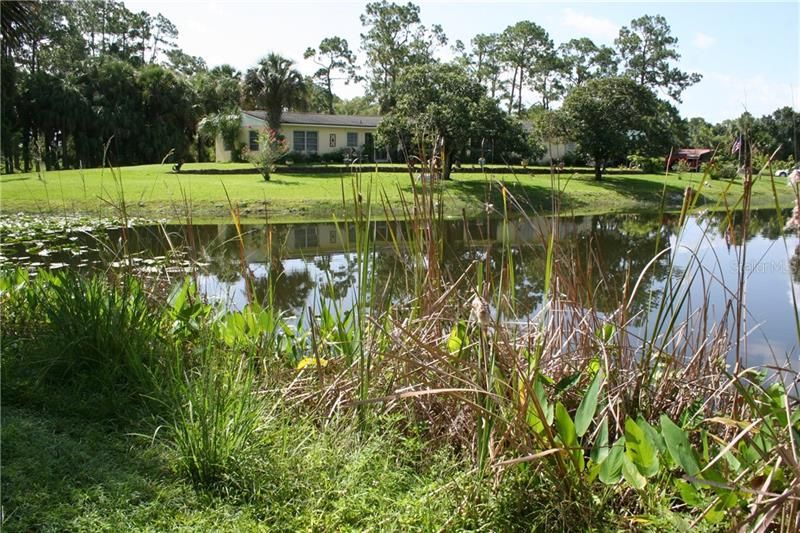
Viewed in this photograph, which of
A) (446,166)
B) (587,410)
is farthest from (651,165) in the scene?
(587,410)

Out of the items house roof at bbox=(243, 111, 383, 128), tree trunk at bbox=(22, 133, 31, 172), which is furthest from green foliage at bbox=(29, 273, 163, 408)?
house roof at bbox=(243, 111, 383, 128)

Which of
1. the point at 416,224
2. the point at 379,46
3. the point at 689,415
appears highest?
the point at 379,46

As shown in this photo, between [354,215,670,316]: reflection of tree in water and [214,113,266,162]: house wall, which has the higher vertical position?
[214,113,266,162]: house wall

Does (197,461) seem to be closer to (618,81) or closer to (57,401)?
(57,401)

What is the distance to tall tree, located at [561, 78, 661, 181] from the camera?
26.6m

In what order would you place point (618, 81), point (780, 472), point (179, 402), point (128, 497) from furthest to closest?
point (618, 81) < point (179, 402) < point (128, 497) < point (780, 472)

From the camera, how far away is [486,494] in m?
1.96

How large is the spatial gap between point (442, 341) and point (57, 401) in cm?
157

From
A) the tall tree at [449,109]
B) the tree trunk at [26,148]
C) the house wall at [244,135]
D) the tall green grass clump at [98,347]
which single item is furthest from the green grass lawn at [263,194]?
the tall green grass clump at [98,347]

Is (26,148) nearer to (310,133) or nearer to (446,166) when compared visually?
(310,133)

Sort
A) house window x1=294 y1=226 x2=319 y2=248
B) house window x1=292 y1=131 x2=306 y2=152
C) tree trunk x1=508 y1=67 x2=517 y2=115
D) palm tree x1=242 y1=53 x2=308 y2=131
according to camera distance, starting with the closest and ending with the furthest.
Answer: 1. house window x1=294 y1=226 x2=319 y2=248
2. palm tree x1=242 y1=53 x2=308 y2=131
3. house window x1=292 y1=131 x2=306 y2=152
4. tree trunk x1=508 y1=67 x2=517 y2=115

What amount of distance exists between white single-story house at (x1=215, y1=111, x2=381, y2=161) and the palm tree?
1.70 meters

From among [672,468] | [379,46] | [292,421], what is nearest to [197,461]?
[292,421]

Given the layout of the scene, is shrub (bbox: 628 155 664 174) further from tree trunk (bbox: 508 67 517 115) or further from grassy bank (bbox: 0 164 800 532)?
grassy bank (bbox: 0 164 800 532)
